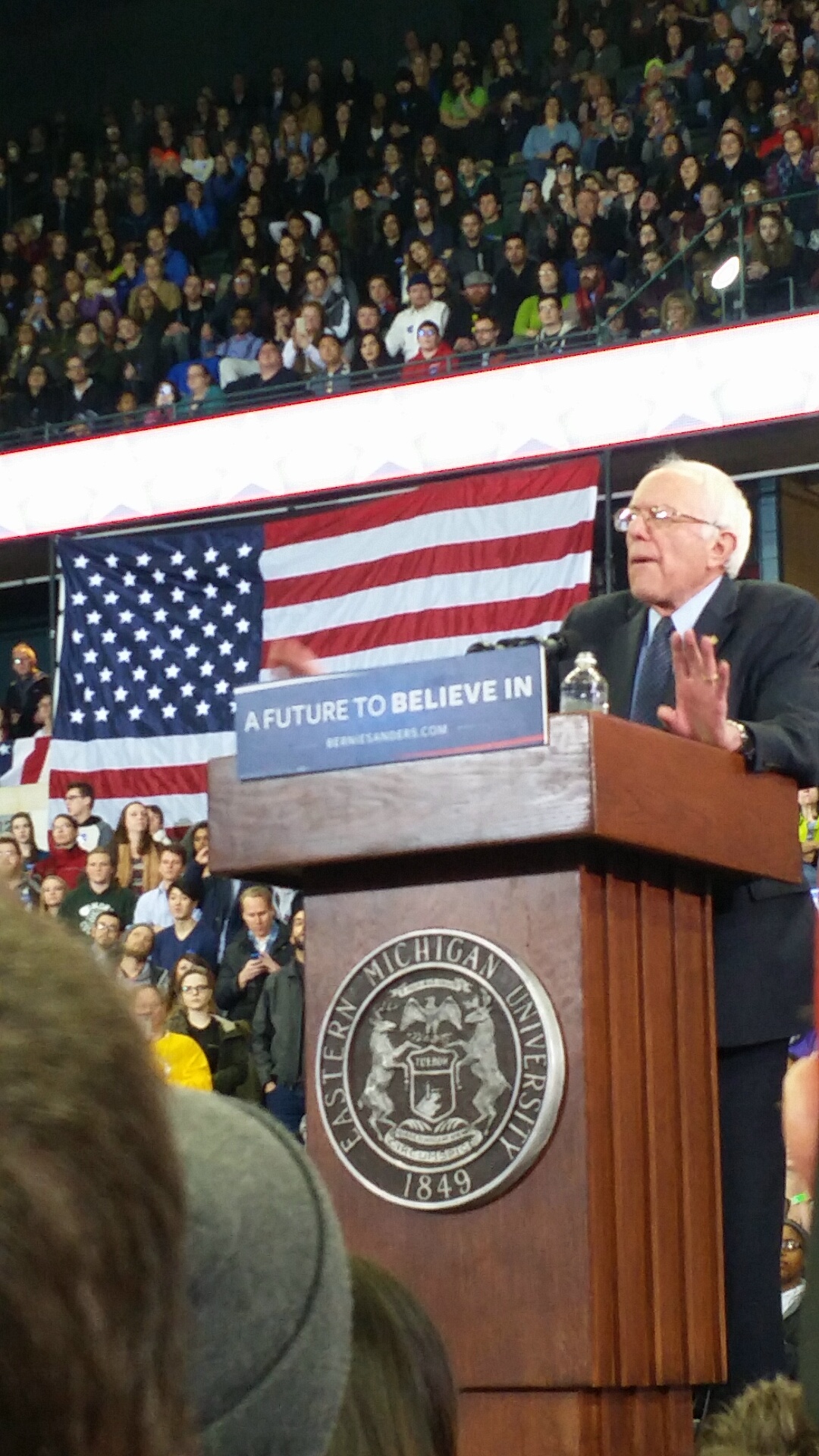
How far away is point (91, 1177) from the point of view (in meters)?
0.41

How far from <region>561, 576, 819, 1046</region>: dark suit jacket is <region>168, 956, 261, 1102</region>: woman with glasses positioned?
172 inches

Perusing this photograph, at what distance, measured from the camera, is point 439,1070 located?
6.05 feet

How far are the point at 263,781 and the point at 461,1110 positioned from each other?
0.37 m

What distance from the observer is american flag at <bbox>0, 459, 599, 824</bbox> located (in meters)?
9.16

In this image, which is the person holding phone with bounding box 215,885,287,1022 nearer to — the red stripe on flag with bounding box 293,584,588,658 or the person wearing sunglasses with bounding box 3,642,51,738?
the red stripe on flag with bounding box 293,584,588,658

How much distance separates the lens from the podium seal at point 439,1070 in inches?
71.0

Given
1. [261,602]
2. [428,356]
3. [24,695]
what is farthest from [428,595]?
[24,695]

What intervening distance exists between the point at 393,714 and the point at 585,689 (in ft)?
1.09

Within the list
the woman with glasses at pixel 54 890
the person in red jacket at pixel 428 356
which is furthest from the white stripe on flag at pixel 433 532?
the woman with glasses at pixel 54 890

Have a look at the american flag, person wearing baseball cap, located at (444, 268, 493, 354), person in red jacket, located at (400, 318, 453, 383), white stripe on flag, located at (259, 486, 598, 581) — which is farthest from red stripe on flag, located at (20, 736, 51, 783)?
person wearing baseball cap, located at (444, 268, 493, 354)

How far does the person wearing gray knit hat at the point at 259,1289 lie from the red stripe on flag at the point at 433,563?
27.7ft

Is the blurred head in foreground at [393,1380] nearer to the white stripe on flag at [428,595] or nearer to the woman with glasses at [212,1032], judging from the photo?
the woman with glasses at [212,1032]

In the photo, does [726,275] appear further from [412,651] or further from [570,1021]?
[570,1021]

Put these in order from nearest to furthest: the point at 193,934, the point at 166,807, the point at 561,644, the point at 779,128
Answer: the point at 561,644
the point at 193,934
the point at 166,807
the point at 779,128
